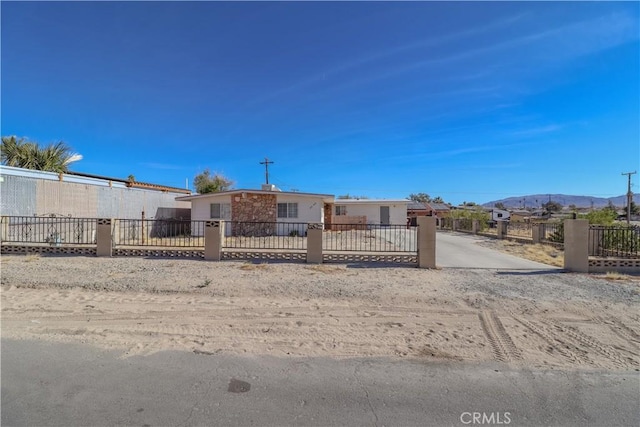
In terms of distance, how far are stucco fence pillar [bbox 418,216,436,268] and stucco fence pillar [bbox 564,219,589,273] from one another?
381 cm

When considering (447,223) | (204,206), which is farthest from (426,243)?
(447,223)

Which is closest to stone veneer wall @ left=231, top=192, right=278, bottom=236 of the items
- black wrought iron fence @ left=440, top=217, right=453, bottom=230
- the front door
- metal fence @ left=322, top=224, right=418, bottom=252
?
metal fence @ left=322, top=224, right=418, bottom=252

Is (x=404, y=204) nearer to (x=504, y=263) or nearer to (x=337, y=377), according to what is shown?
(x=504, y=263)

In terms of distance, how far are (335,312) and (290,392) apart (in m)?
2.54

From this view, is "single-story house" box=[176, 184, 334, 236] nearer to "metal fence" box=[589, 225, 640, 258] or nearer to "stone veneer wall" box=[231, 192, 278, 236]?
"stone veneer wall" box=[231, 192, 278, 236]

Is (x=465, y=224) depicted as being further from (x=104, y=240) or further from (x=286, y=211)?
(x=104, y=240)

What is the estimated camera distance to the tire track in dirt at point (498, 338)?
406 cm

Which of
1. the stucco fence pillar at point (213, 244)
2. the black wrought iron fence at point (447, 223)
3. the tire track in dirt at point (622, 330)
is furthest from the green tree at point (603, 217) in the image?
the black wrought iron fence at point (447, 223)

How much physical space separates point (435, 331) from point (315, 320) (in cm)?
174

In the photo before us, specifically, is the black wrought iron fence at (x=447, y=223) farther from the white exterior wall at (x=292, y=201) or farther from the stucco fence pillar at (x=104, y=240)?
the stucco fence pillar at (x=104, y=240)

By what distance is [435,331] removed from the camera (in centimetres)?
486

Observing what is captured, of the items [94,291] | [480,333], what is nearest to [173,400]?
[480,333]

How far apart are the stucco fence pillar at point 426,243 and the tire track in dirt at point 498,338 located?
3.70m

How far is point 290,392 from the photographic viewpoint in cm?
318
